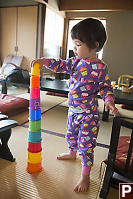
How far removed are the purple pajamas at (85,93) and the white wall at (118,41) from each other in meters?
4.60

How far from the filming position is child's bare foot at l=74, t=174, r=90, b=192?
1020mm

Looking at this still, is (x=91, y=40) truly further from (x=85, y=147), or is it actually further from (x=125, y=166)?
(x=125, y=166)

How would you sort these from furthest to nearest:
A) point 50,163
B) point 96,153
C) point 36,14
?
1. point 36,14
2. point 96,153
3. point 50,163

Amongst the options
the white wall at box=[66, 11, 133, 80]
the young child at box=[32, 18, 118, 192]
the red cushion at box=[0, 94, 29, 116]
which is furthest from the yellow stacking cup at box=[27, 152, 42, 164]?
the white wall at box=[66, 11, 133, 80]

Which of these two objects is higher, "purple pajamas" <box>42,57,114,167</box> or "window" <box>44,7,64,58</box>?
"window" <box>44,7,64,58</box>

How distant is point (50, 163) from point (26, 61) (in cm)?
420

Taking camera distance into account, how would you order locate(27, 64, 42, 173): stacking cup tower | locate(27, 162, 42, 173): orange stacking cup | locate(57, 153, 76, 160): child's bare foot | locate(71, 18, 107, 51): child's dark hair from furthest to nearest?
locate(57, 153, 76, 160): child's bare foot < locate(27, 162, 42, 173): orange stacking cup < locate(27, 64, 42, 173): stacking cup tower < locate(71, 18, 107, 51): child's dark hair

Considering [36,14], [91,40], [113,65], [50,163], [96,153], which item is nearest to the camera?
[91,40]

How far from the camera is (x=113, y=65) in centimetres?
533

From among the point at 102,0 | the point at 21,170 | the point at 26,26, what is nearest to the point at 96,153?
the point at 21,170

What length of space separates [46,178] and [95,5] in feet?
16.6

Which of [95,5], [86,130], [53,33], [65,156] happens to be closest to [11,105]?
[65,156]

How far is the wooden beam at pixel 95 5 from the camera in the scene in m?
4.66

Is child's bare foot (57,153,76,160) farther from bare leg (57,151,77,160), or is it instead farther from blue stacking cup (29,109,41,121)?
blue stacking cup (29,109,41,121)
